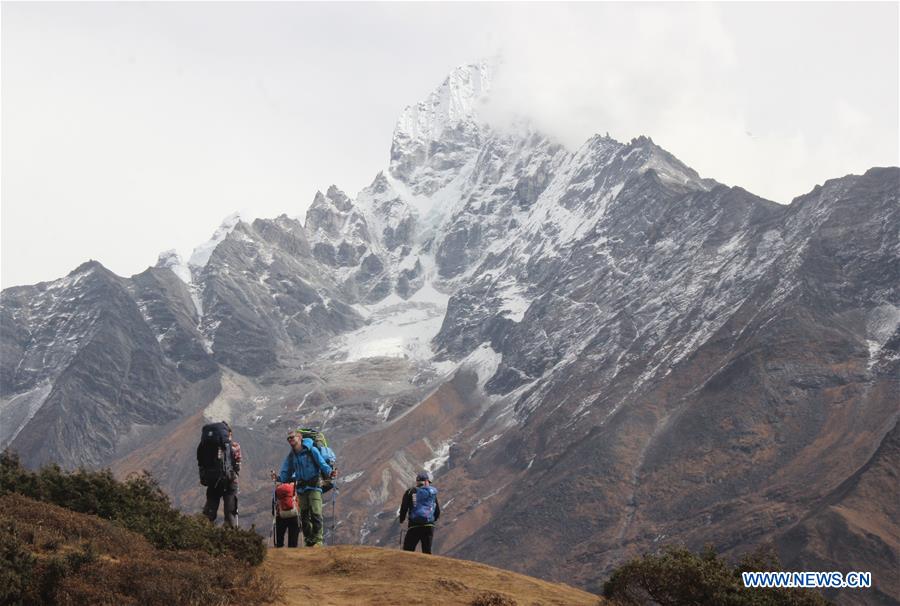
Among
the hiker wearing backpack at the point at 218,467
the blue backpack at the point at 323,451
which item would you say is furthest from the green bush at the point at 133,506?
the blue backpack at the point at 323,451

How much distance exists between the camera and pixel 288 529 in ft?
88.7

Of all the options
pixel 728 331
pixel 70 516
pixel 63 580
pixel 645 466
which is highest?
pixel 728 331

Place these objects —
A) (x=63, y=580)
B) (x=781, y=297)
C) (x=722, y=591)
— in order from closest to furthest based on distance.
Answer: (x=63, y=580) < (x=722, y=591) < (x=781, y=297)

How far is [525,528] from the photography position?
532 feet

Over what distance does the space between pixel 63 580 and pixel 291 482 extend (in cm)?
1001

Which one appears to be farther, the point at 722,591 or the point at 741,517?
the point at 741,517

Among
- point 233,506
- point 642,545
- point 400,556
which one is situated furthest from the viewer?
point 642,545

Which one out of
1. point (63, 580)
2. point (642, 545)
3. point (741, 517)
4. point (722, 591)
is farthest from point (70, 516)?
point (642, 545)

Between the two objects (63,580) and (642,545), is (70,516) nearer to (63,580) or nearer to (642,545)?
(63,580)

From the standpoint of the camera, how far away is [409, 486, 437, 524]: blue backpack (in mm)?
25156

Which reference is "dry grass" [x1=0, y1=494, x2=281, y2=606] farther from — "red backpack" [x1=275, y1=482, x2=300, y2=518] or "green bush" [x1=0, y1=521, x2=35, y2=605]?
"red backpack" [x1=275, y1=482, x2=300, y2=518]

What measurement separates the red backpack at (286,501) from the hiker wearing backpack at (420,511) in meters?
2.89

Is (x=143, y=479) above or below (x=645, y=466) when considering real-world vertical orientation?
below

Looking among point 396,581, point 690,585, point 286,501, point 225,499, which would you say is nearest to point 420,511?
point 286,501
